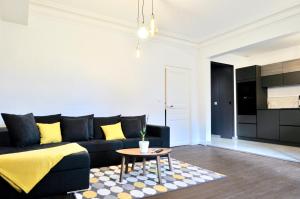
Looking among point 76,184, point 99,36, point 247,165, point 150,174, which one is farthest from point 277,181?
point 99,36

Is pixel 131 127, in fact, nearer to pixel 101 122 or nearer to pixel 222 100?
pixel 101 122

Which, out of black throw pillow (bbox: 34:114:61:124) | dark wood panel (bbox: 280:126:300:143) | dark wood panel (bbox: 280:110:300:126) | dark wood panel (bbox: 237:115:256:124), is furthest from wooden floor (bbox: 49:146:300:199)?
black throw pillow (bbox: 34:114:61:124)

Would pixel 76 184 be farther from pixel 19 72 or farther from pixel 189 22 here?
pixel 189 22

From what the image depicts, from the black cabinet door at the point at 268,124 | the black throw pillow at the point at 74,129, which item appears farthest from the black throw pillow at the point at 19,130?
the black cabinet door at the point at 268,124

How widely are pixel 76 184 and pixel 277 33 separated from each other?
169 inches

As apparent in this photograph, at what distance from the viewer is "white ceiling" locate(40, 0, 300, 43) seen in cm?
376

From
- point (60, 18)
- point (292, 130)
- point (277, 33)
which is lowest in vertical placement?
point (292, 130)

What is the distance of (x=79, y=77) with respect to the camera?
4.23 meters

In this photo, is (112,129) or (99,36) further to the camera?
(99,36)

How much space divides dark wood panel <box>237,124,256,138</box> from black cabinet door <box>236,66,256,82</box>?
1.41 metres

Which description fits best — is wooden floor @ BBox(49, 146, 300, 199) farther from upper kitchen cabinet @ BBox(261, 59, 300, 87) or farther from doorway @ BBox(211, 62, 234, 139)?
upper kitchen cabinet @ BBox(261, 59, 300, 87)

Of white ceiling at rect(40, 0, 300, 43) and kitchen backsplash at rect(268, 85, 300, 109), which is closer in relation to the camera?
white ceiling at rect(40, 0, 300, 43)

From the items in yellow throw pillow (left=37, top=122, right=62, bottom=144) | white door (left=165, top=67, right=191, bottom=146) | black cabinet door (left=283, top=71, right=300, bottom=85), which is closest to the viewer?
yellow throw pillow (left=37, top=122, right=62, bottom=144)

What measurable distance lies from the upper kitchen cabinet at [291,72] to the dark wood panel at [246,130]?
5.03 ft
